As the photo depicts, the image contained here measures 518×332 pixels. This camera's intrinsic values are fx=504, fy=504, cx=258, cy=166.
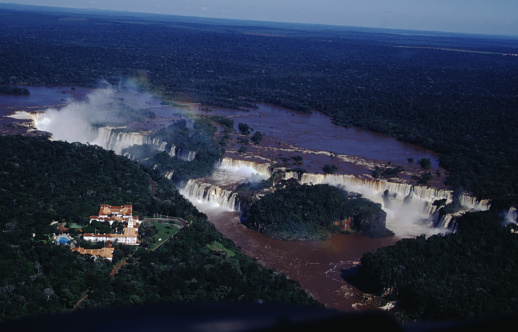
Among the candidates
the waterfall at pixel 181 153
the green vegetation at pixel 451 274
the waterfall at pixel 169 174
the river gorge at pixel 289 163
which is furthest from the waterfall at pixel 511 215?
the waterfall at pixel 169 174

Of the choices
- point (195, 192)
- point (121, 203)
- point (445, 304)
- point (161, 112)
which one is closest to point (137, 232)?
point (121, 203)

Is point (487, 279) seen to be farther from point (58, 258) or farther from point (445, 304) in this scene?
point (58, 258)

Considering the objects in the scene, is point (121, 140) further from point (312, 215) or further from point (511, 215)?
point (511, 215)

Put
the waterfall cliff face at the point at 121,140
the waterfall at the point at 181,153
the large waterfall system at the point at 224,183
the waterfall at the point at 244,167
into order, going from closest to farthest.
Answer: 1. the large waterfall system at the point at 224,183
2. the waterfall at the point at 244,167
3. the waterfall at the point at 181,153
4. the waterfall cliff face at the point at 121,140

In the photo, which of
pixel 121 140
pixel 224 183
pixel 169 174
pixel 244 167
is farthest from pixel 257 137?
pixel 121 140

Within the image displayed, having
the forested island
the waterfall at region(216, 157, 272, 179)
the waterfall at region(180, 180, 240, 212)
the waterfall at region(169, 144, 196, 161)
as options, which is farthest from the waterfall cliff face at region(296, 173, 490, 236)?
the waterfall at region(169, 144, 196, 161)

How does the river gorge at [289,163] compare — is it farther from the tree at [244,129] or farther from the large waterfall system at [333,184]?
the tree at [244,129]

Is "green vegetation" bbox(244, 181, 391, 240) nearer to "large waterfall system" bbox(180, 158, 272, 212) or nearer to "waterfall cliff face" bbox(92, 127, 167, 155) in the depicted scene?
"large waterfall system" bbox(180, 158, 272, 212)
